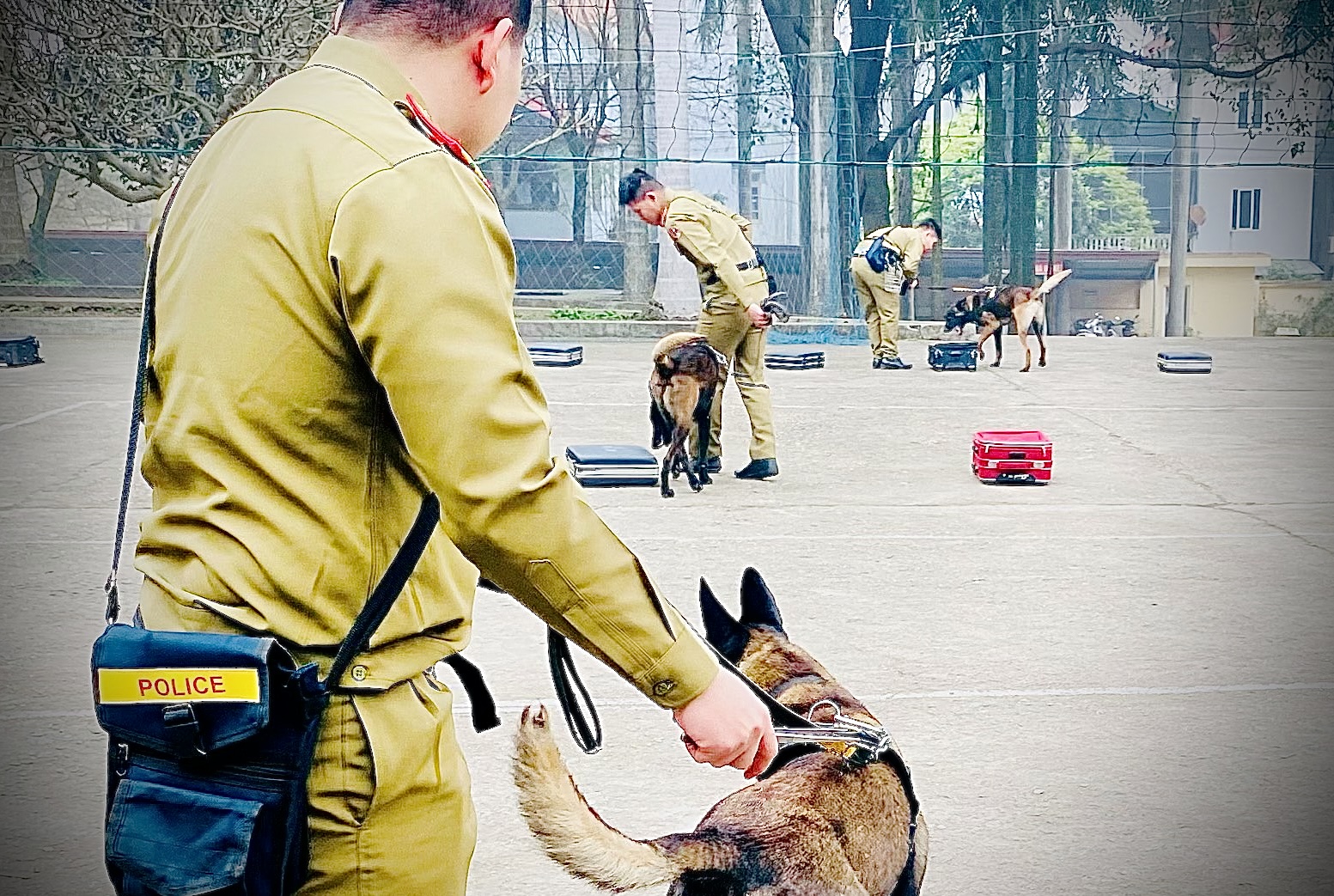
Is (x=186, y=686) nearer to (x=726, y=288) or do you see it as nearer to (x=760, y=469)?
(x=726, y=288)

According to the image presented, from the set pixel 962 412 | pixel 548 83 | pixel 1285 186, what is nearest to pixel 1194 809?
pixel 962 412

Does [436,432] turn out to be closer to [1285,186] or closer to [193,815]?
[193,815]

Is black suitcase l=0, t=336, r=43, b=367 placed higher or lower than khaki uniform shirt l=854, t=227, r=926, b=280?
lower

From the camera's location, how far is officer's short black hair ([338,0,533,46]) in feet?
5.70

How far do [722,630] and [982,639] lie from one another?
3.09 m

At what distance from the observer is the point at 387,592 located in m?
1.66

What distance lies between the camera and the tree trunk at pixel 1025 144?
24.7m

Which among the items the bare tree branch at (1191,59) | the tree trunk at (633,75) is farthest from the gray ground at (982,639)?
the bare tree branch at (1191,59)

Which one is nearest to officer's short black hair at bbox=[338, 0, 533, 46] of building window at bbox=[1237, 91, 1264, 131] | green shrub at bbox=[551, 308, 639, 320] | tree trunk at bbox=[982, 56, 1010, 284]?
green shrub at bbox=[551, 308, 639, 320]

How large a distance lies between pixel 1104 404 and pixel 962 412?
5.79ft

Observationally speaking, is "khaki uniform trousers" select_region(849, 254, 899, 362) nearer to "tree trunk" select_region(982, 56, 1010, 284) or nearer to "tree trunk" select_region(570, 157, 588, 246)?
"tree trunk" select_region(982, 56, 1010, 284)

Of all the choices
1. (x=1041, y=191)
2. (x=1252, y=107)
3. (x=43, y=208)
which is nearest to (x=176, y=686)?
(x=43, y=208)

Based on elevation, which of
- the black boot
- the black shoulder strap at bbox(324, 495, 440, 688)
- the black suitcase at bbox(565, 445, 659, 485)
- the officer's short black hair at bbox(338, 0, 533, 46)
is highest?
the officer's short black hair at bbox(338, 0, 533, 46)

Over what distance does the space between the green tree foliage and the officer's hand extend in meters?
18.2
